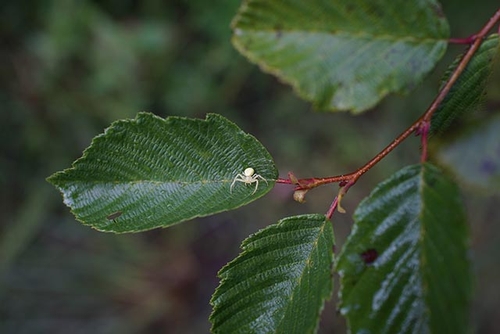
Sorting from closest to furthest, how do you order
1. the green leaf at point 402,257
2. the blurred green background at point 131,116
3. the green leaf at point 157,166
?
the green leaf at point 402,257 → the green leaf at point 157,166 → the blurred green background at point 131,116

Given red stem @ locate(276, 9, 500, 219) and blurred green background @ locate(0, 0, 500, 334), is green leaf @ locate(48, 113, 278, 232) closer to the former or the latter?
red stem @ locate(276, 9, 500, 219)

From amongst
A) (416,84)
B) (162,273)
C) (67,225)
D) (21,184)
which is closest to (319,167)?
(162,273)

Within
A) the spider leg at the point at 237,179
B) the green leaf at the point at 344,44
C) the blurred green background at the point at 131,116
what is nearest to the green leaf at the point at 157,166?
the spider leg at the point at 237,179

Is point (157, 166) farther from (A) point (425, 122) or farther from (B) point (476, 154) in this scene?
(B) point (476, 154)

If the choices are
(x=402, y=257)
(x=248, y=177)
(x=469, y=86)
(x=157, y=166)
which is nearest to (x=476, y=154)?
(x=469, y=86)

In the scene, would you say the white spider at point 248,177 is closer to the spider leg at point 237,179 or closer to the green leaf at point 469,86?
the spider leg at point 237,179

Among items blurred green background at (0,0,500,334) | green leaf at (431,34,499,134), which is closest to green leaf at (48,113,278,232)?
green leaf at (431,34,499,134)

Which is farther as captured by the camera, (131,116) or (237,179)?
(131,116)
